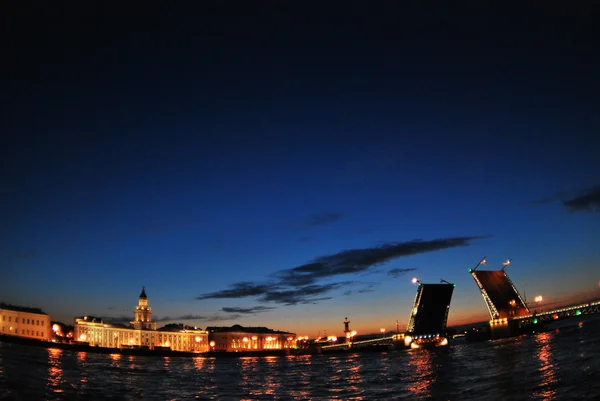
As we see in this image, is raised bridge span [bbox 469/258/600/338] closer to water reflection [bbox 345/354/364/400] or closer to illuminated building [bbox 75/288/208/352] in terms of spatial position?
water reflection [bbox 345/354/364/400]

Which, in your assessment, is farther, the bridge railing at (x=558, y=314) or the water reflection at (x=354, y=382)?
the bridge railing at (x=558, y=314)

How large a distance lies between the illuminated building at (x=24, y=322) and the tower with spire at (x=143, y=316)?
57.7 m

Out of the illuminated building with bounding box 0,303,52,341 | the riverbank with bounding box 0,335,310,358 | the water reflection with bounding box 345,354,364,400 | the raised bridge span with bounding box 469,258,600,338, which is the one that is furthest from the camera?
the raised bridge span with bounding box 469,258,600,338

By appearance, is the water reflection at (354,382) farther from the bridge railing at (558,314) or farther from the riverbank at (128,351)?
the bridge railing at (558,314)

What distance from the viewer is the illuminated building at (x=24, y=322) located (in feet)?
253

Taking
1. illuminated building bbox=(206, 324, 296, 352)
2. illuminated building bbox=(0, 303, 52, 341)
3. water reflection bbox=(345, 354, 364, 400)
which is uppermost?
illuminated building bbox=(0, 303, 52, 341)

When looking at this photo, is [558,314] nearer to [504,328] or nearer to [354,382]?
[504,328]

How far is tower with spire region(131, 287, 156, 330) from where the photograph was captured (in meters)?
144

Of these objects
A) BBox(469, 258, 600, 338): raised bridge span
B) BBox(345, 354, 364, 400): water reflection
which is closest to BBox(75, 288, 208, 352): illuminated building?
BBox(469, 258, 600, 338): raised bridge span

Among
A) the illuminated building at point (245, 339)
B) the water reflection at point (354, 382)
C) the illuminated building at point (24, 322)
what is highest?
the illuminated building at point (24, 322)

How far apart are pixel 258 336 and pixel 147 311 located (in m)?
38.3

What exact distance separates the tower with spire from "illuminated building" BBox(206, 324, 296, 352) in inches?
792

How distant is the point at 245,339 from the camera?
156625mm

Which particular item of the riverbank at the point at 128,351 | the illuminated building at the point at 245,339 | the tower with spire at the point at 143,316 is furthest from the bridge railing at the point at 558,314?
the tower with spire at the point at 143,316
